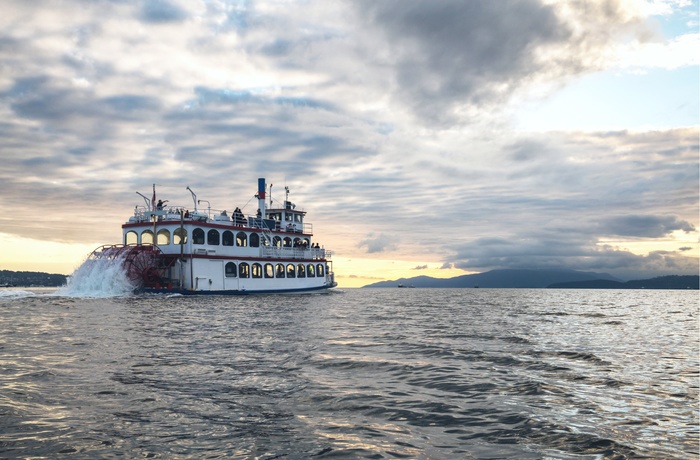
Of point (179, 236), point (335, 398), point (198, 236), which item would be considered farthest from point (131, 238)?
point (335, 398)

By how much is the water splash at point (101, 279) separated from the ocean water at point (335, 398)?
23.9 metres

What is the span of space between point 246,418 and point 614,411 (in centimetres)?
597

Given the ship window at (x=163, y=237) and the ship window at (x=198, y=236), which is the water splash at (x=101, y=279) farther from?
the ship window at (x=198, y=236)

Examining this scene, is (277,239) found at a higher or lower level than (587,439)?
higher

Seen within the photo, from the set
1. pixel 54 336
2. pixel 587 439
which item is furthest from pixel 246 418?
pixel 54 336

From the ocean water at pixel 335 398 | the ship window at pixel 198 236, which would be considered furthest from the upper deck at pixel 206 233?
the ocean water at pixel 335 398

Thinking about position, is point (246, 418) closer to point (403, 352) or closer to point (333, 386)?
point (333, 386)

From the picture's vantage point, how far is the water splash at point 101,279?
126 ft

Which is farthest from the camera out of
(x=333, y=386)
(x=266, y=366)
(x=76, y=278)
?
(x=76, y=278)

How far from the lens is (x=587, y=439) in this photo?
6414 millimetres

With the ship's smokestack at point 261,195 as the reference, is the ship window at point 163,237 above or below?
below

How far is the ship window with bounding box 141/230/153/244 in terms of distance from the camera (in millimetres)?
43281

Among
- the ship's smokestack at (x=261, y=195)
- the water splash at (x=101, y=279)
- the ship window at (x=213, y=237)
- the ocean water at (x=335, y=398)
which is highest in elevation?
the ship's smokestack at (x=261, y=195)

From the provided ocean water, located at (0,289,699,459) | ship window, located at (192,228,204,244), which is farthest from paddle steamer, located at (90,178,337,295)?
ocean water, located at (0,289,699,459)
